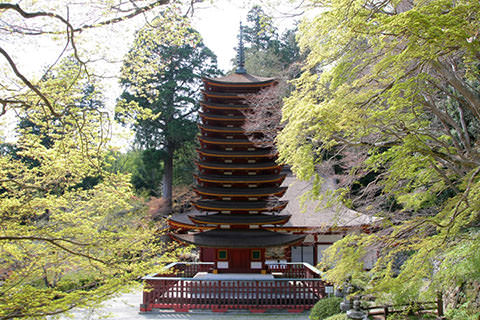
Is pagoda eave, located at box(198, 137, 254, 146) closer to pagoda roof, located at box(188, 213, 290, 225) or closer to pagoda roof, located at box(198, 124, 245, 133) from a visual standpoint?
pagoda roof, located at box(198, 124, 245, 133)

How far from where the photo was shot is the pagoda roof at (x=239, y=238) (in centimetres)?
1124

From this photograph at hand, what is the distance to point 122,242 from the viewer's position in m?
4.70

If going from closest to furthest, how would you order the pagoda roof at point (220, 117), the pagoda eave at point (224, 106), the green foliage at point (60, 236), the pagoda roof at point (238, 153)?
the green foliage at point (60, 236) → the pagoda roof at point (238, 153) → the pagoda roof at point (220, 117) → the pagoda eave at point (224, 106)

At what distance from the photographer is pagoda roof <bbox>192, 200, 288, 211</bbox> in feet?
39.6

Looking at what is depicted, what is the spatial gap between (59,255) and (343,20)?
16.8 feet

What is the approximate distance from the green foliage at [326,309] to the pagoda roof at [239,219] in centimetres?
420

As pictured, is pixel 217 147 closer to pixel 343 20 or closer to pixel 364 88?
pixel 364 88

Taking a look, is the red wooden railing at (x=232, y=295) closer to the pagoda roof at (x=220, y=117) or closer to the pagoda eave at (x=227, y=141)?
the pagoda eave at (x=227, y=141)

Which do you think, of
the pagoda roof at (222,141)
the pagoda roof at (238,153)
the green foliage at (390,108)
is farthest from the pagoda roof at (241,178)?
the green foliage at (390,108)

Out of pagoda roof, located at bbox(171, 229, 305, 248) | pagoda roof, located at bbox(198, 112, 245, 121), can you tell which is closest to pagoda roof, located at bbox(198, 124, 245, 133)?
pagoda roof, located at bbox(198, 112, 245, 121)

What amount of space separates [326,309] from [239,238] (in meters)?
4.22

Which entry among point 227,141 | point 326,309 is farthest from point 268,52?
point 326,309

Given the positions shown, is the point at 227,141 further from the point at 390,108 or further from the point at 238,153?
the point at 390,108

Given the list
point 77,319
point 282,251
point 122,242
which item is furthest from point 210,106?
point 122,242
